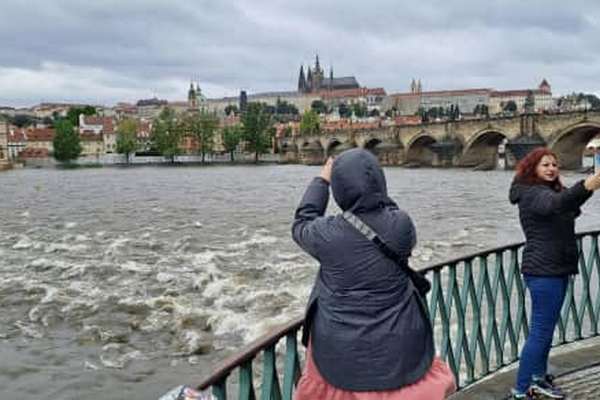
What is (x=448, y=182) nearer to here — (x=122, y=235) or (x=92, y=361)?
(x=122, y=235)

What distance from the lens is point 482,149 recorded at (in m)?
79.9

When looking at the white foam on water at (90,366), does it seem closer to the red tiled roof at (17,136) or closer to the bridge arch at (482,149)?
the bridge arch at (482,149)

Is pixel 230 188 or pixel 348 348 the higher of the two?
pixel 348 348

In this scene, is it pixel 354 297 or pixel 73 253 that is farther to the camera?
pixel 73 253

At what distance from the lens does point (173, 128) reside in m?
129

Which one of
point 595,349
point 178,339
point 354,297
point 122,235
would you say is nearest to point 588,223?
point 122,235

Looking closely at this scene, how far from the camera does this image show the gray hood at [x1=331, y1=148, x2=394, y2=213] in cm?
280

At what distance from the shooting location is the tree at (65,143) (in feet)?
409

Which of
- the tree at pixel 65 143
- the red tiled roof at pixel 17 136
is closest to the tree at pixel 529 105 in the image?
the tree at pixel 65 143

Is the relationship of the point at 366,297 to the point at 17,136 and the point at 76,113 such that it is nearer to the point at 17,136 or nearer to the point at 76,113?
the point at 17,136

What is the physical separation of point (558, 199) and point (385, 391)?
1874 millimetres

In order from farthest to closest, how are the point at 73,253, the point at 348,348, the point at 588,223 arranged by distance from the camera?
1. the point at 588,223
2. the point at 73,253
3. the point at 348,348

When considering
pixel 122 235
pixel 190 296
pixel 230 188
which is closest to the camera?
pixel 190 296

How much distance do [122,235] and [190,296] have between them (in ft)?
34.6
